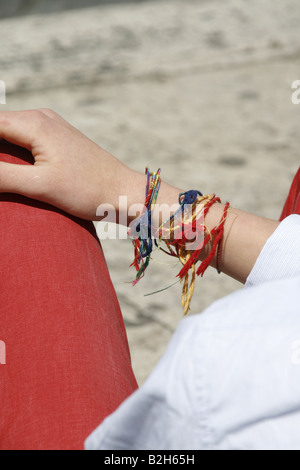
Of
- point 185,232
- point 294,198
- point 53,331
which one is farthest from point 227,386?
point 294,198

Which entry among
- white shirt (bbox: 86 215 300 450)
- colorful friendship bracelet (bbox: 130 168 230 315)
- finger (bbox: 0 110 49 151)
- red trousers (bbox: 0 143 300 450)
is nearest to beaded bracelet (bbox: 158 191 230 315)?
colorful friendship bracelet (bbox: 130 168 230 315)

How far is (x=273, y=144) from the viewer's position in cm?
232

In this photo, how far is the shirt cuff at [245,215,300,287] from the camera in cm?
75

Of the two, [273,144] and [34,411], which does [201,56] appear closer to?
[273,144]

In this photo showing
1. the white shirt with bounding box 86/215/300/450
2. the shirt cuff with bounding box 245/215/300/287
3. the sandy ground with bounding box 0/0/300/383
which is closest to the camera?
the white shirt with bounding box 86/215/300/450

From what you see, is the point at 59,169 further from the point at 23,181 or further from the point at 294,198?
the point at 294,198

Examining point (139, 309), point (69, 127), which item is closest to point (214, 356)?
point (69, 127)

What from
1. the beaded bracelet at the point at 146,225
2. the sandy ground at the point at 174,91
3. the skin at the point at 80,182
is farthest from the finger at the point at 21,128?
the sandy ground at the point at 174,91

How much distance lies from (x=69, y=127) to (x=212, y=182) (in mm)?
1281

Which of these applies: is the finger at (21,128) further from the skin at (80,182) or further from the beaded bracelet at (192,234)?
the beaded bracelet at (192,234)

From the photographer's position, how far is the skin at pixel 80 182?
0.81 meters

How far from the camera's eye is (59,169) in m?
0.82

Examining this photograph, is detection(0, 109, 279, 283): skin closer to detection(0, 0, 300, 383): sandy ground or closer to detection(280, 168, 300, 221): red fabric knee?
detection(280, 168, 300, 221): red fabric knee

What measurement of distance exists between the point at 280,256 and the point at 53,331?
0.95 feet
